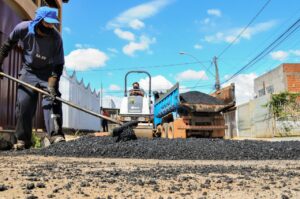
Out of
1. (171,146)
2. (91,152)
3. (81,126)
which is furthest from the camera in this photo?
(81,126)

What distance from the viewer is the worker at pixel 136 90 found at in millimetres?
16188

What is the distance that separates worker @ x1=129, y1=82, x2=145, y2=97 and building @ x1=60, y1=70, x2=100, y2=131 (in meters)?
2.59

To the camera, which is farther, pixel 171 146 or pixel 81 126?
pixel 81 126

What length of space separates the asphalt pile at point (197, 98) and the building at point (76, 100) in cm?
384

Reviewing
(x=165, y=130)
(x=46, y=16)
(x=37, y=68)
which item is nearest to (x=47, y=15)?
(x=46, y=16)

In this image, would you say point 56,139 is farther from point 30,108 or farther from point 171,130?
point 171,130

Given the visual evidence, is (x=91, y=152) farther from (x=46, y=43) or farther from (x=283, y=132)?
(x=283, y=132)

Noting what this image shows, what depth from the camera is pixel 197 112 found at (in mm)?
12383

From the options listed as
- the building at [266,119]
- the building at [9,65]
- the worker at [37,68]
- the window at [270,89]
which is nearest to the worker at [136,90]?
the building at [9,65]

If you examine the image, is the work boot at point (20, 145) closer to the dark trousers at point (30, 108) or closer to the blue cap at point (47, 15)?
the dark trousers at point (30, 108)

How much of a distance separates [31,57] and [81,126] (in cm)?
1465

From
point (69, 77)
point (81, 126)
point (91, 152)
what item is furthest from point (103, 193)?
point (81, 126)

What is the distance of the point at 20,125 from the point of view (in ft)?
20.2

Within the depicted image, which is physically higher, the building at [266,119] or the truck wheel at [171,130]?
the building at [266,119]
